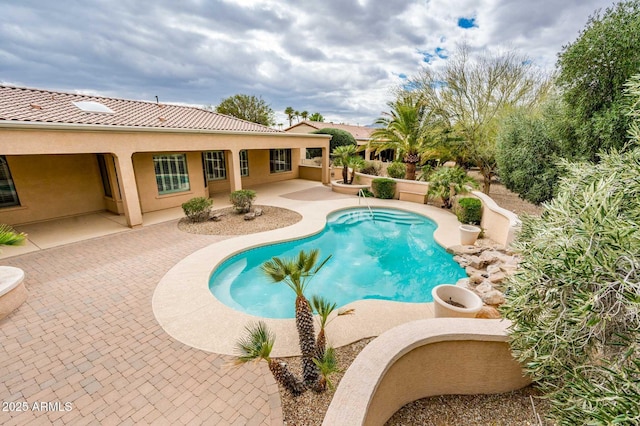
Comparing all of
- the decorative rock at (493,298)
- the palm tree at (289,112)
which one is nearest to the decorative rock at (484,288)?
the decorative rock at (493,298)

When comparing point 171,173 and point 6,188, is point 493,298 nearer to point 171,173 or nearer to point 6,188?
point 171,173

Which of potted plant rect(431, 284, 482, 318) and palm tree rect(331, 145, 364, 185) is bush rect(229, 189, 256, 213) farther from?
potted plant rect(431, 284, 482, 318)

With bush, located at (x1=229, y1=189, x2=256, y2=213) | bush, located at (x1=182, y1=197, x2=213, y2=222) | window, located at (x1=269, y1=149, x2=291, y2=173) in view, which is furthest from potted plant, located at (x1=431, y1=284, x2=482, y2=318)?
window, located at (x1=269, y1=149, x2=291, y2=173)

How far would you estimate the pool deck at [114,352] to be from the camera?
11.9ft

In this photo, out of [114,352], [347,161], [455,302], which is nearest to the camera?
[114,352]

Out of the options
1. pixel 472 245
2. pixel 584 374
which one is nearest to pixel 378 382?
pixel 584 374

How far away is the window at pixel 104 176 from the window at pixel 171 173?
2.00 metres

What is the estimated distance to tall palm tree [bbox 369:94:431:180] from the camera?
55.4 ft

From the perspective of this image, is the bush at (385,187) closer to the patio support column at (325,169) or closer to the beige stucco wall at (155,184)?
the patio support column at (325,169)

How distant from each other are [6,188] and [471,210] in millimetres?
19260

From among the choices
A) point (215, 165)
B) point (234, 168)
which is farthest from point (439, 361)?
point (215, 165)

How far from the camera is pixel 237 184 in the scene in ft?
46.9

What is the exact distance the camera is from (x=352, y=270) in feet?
29.9

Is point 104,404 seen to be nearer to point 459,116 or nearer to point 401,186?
point 401,186
